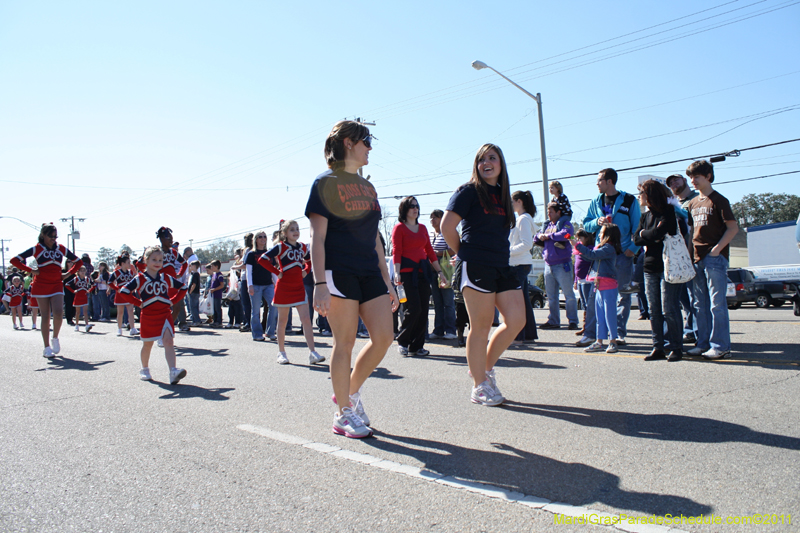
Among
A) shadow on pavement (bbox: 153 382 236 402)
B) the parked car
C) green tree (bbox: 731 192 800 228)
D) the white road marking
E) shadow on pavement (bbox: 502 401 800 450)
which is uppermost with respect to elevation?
green tree (bbox: 731 192 800 228)

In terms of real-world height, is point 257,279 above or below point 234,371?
above

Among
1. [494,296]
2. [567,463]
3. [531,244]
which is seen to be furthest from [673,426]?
[531,244]

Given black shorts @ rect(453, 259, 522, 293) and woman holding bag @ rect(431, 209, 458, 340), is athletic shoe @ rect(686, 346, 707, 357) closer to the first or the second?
black shorts @ rect(453, 259, 522, 293)

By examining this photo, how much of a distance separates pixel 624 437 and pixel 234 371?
16.0 ft

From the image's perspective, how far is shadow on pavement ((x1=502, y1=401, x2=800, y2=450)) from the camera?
10.8 ft

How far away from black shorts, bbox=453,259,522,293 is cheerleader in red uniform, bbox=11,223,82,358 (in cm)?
751

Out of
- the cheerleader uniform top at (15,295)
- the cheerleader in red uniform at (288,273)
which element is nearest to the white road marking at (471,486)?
the cheerleader in red uniform at (288,273)

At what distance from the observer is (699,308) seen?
608 centimetres

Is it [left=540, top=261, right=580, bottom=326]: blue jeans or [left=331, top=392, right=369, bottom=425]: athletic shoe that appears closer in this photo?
[left=331, top=392, right=369, bottom=425]: athletic shoe

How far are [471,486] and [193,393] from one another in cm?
370

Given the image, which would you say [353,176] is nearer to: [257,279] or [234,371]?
[234,371]

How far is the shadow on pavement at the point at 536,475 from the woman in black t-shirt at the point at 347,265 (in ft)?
1.42

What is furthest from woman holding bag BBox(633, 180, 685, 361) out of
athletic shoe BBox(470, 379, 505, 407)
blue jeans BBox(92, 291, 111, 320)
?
blue jeans BBox(92, 291, 111, 320)

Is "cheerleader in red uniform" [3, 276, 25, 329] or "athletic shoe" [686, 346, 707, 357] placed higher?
"cheerleader in red uniform" [3, 276, 25, 329]
